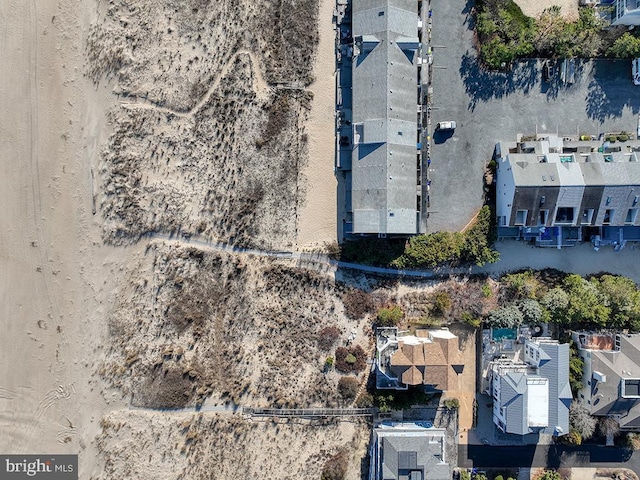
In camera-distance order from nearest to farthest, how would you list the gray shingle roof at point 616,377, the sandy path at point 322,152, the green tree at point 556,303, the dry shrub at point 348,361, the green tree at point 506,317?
the gray shingle roof at point 616,377 → the green tree at point 556,303 → the green tree at point 506,317 → the dry shrub at point 348,361 → the sandy path at point 322,152

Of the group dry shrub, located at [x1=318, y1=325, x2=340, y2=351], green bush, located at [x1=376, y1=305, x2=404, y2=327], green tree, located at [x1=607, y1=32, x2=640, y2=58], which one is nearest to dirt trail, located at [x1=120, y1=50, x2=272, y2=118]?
dry shrub, located at [x1=318, y1=325, x2=340, y2=351]

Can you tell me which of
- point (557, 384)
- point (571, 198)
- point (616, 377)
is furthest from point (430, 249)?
point (616, 377)

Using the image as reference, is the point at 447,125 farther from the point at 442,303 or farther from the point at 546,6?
the point at 442,303

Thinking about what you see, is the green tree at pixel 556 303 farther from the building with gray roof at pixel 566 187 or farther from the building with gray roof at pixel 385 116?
the building with gray roof at pixel 385 116

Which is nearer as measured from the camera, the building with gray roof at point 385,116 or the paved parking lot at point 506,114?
the building with gray roof at point 385,116

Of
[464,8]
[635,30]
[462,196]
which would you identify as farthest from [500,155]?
[635,30]

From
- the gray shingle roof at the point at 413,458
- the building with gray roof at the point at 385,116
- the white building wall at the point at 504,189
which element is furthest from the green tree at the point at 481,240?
the gray shingle roof at the point at 413,458
